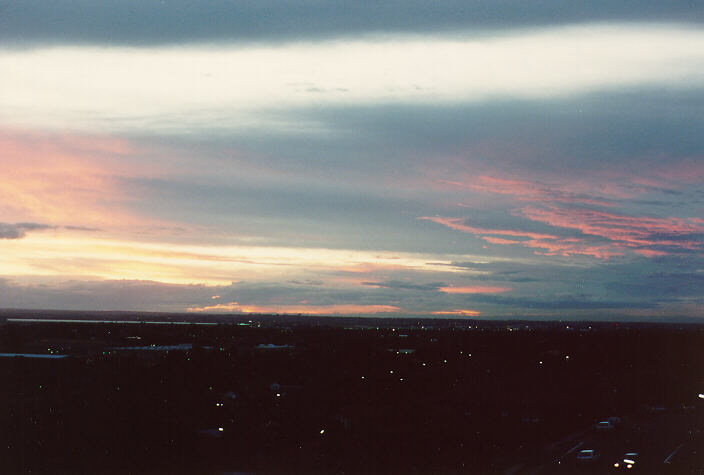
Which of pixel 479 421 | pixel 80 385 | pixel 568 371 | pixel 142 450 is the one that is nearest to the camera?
pixel 142 450

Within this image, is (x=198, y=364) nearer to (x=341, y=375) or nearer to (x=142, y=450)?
(x=341, y=375)

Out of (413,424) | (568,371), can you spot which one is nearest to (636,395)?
(568,371)

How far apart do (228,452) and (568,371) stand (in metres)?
129

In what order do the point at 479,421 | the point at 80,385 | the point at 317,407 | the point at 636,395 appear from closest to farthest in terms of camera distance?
the point at 479,421, the point at 317,407, the point at 80,385, the point at 636,395

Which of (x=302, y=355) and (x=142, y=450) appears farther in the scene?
(x=302, y=355)

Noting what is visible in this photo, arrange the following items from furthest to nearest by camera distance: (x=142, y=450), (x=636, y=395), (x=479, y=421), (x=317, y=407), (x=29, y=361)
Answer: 1. (x=29, y=361)
2. (x=636, y=395)
3. (x=317, y=407)
4. (x=479, y=421)
5. (x=142, y=450)

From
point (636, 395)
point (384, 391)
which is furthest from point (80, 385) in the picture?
point (636, 395)

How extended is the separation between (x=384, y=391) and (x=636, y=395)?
5456 centimetres

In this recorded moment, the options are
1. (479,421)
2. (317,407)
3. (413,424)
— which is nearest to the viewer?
(413,424)

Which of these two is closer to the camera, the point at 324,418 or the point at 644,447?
the point at 644,447

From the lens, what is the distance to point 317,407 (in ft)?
351

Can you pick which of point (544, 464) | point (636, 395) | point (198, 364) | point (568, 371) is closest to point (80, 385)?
point (198, 364)

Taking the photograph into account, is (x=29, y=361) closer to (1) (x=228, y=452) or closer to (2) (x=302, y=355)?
(2) (x=302, y=355)

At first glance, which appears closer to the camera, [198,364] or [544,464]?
[544,464]
